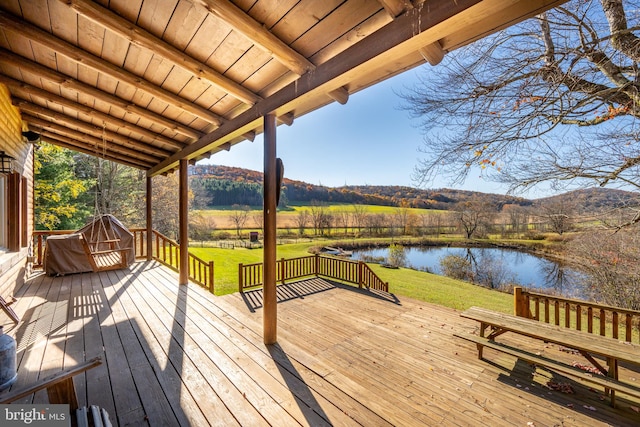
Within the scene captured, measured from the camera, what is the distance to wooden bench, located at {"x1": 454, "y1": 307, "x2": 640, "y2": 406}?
234 cm

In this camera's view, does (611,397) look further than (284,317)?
No

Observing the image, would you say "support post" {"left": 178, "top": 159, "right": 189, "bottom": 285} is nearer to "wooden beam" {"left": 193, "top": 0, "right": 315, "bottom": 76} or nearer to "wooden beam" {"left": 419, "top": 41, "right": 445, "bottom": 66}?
"wooden beam" {"left": 193, "top": 0, "right": 315, "bottom": 76}

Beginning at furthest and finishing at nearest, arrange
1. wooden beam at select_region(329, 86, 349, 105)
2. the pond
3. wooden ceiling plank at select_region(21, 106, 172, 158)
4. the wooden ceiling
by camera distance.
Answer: the pond < wooden ceiling plank at select_region(21, 106, 172, 158) < wooden beam at select_region(329, 86, 349, 105) < the wooden ceiling

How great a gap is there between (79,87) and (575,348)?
6231 millimetres

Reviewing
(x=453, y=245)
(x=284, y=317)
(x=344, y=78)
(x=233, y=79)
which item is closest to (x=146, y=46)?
(x=233, y=79)

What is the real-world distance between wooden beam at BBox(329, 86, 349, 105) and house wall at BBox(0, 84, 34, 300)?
484 cm

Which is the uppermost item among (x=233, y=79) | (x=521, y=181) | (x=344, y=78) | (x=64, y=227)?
(x=233, y=79)

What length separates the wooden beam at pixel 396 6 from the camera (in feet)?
5.22

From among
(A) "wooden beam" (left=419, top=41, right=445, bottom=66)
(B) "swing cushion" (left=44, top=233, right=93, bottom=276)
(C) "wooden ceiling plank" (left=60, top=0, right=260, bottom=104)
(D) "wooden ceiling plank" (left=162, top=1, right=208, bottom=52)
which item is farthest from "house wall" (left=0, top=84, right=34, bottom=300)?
(A) "wooden beam" (left=419, top=41, right=445, bottom=66)

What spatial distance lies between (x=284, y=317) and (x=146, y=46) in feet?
13.1

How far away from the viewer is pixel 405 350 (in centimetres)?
338

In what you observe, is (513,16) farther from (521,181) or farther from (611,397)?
(521,181)

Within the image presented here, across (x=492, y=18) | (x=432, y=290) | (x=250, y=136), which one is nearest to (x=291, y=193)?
(x=432, y=290)

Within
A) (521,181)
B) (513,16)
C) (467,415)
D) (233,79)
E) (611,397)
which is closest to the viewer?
(513,16)
